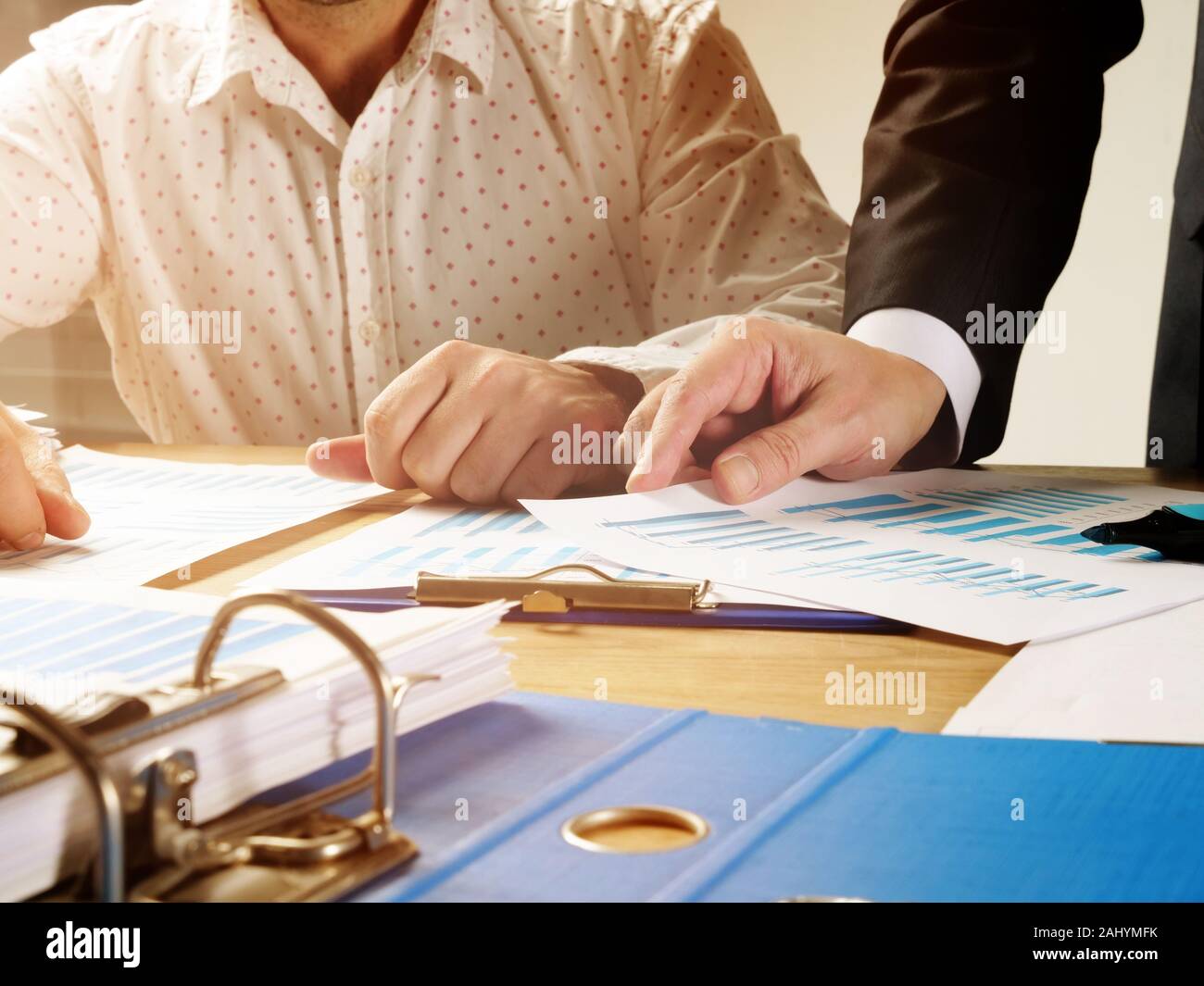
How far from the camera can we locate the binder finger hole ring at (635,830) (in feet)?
0.93

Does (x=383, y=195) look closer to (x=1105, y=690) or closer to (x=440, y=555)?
(x=440, y=555)

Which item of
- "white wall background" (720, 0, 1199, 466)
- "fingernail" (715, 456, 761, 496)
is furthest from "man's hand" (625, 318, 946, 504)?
"white wall background" (720, 0, 1199, 466)

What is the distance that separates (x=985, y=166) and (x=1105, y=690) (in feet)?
1.83

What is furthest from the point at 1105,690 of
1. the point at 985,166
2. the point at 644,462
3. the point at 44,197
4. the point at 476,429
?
the point at 44,197

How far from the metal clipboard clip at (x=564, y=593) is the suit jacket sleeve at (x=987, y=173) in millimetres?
405

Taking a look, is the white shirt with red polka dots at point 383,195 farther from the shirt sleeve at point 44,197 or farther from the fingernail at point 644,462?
the fingernail at point 644,462

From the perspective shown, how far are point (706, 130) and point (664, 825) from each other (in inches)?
47.5

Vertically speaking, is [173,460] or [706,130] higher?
[706,130]

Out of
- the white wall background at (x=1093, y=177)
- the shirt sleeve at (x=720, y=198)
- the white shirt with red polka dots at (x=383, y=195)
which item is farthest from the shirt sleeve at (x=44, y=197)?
the white wall background at (x=1093, y=177)

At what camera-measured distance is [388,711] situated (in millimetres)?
268

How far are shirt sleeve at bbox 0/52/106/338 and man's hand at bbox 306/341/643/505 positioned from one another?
0.72m

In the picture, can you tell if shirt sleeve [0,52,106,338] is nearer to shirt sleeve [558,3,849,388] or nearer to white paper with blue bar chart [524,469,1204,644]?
shirt sleeve [558,3,849,388]

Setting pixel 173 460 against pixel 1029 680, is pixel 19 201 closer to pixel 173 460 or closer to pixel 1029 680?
pixel 173 460
